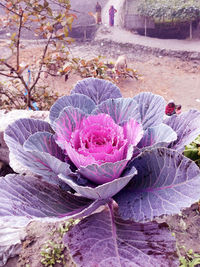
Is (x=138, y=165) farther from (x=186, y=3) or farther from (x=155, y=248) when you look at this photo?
(x=186, y=3)

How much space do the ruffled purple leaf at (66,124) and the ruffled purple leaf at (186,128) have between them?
0.34m

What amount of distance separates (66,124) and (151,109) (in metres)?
0.33

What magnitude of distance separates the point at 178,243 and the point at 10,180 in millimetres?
1025

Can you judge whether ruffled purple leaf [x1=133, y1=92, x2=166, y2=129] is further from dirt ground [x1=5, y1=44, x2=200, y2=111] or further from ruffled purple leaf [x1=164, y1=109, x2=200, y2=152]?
dirt ground [x1=5, y1=44, x2=200, y2=111]

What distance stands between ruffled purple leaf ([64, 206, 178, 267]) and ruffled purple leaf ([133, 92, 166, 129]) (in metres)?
0.35

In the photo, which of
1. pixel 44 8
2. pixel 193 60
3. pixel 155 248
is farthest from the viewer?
pixel 193 60

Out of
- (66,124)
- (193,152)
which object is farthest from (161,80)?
(66,124)

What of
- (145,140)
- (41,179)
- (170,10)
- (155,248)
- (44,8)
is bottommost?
(155,248)

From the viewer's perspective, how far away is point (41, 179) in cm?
91

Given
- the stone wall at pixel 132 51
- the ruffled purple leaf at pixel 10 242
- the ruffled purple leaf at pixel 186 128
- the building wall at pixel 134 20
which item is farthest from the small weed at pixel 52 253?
the building wall at pixel 134 20

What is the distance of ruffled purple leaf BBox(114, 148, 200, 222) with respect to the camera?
68 cm

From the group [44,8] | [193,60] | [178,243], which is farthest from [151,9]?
[178,243]

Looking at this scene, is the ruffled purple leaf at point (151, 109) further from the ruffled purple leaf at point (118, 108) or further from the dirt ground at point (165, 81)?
the dirt ground at point (165, 81)

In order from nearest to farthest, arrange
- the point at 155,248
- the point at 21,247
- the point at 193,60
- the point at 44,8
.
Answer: the point at 155,248, the point at 21,247, the point at 44,8, the point at 193,60
